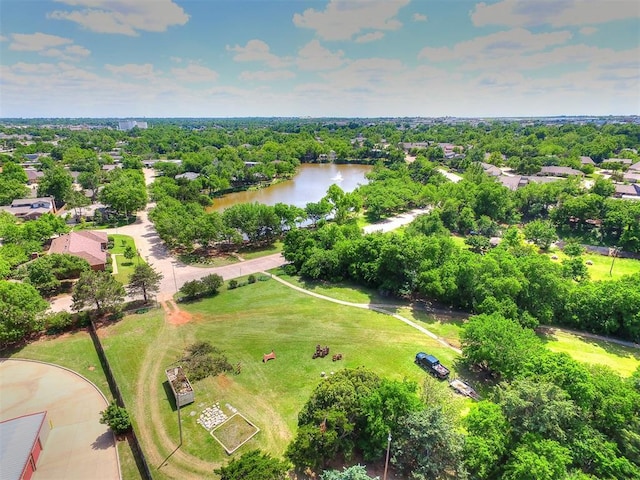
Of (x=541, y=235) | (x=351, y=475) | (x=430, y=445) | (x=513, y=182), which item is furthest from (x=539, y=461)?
(x=513, y=182)

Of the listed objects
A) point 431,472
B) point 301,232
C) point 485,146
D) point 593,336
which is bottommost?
point 593,336

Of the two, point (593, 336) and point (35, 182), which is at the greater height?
point (35, 182)

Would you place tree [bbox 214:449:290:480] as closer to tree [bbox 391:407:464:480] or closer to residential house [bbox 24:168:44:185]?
tree [bbox 391:407:464:480]

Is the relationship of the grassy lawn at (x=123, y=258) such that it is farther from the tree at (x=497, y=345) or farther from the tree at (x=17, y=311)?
the tree at (x=497, y=345)

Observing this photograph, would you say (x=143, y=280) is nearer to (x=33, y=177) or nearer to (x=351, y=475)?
(x=351, y=475)

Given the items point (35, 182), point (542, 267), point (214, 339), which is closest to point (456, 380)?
point (542, 267)

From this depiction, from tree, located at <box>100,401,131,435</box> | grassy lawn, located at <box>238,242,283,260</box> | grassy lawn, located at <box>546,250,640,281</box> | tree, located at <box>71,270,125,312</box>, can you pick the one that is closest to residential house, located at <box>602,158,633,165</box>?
grassy lawn, located at <box>546,250,640,281</box>

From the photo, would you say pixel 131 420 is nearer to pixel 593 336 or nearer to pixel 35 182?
pixel 593 336
